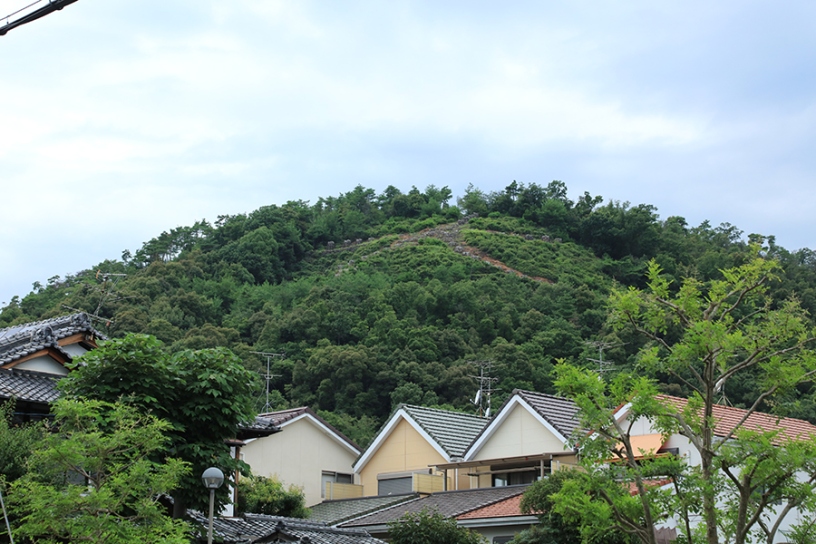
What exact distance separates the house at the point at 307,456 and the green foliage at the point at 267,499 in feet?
14.9

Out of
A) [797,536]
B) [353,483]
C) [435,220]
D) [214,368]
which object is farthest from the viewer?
[435,220]

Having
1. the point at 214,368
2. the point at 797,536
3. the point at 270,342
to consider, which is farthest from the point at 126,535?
the point at 270,342

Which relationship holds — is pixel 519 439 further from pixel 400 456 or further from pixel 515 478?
pixel 400 456

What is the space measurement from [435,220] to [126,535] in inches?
3664

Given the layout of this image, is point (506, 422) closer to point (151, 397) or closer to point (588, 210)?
point (151, 397)

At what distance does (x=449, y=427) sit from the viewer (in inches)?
1380

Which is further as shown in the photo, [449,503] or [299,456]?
[299,456]

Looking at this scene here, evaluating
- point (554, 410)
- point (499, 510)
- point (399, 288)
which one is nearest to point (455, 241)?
point (399, 288)

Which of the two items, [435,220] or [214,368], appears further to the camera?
[435,220]

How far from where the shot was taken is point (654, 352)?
13.6m

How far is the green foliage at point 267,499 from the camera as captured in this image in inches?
1035

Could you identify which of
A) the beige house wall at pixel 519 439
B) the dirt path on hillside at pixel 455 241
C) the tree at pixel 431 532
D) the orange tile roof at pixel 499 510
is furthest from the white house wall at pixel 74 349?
the dirt path on hillside at pixel 455 241

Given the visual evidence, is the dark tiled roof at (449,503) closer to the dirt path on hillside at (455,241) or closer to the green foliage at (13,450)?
the green foliage at (13,450)

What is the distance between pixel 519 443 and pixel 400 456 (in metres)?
6.26
